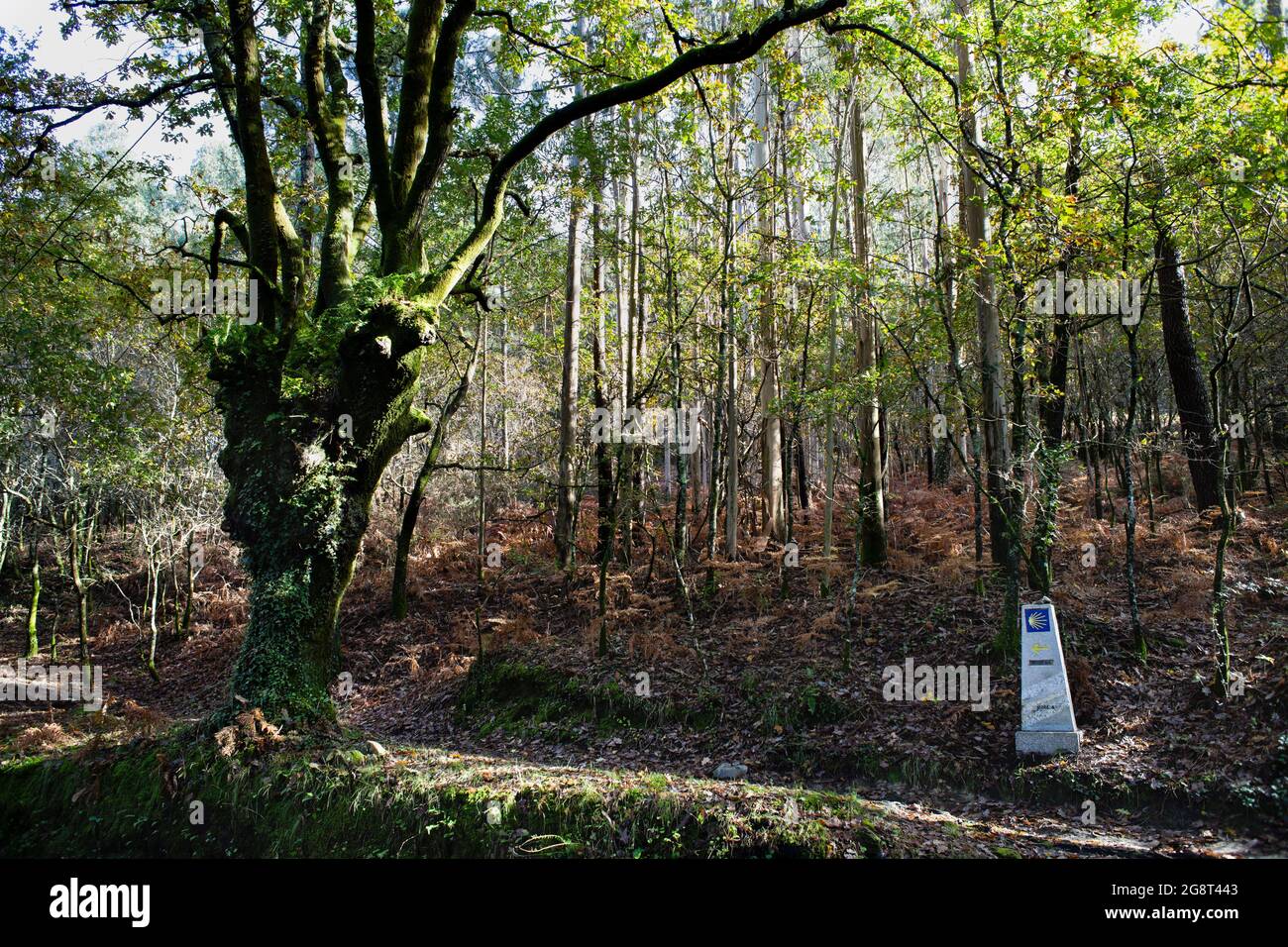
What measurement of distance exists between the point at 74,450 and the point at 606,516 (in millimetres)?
11052

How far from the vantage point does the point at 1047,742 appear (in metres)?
6.75

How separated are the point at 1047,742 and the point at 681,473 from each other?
18.6 ft

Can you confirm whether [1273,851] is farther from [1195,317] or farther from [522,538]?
[522,538]

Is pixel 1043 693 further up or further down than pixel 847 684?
further up

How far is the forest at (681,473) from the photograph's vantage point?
6.05 m

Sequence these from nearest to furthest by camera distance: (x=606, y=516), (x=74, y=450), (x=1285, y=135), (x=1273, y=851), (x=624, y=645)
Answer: (x=1273, y=851), (x=1285, y=135), (x=624, y=645), (x=606, y=516), (x=74, y=450)

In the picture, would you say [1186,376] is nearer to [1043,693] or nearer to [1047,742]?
[1043,693]

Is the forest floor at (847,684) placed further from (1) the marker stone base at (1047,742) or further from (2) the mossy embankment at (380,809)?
(2) the mossy embankment at (380,809)

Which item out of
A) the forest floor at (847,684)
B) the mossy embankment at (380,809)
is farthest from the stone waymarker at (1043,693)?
the mossy embankment at (380,809)

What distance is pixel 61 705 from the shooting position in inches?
479

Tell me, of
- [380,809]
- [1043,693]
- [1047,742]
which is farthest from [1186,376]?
[380,809]

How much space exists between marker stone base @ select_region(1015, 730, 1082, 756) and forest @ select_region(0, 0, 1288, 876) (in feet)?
0.09

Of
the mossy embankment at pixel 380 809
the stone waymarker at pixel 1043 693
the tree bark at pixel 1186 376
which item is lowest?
the mossy embankment at pixel 380 809
